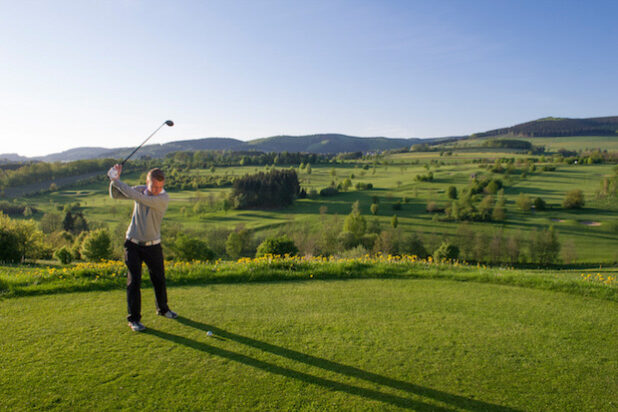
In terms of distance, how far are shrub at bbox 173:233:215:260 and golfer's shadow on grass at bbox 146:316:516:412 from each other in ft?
146

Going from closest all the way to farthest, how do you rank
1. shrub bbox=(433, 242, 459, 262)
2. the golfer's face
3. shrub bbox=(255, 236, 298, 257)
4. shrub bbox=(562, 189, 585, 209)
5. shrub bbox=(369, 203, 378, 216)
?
the golfer's face, shrub bbox=(255, 236, 298, 257), shrub bbox=(433, 242, 459, 262), shrub bbox=(562, 189, 585, 209), shrub bbox=(369, 203, 378, 216)

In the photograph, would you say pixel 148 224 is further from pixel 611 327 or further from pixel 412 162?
pixel 412 162

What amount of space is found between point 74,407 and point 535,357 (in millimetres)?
5938

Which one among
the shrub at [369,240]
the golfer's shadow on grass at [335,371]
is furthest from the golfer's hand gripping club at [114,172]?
the shrub at [369,240]

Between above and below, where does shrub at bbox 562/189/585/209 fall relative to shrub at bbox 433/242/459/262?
above

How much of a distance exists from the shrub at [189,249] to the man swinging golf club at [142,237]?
143ft

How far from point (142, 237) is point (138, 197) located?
28.7 inches

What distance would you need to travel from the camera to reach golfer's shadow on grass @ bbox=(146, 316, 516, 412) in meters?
3.93

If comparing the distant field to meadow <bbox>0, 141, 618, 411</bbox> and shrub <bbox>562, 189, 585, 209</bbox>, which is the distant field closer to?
shrub <bbox>562, 189, 585, 209</bbox>

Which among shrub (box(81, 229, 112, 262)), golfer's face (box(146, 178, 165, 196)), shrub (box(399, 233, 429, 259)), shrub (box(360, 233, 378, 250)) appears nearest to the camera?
golfer's face (box(146, 178, 165, 196))

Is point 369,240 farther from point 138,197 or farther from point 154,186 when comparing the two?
point 138,197

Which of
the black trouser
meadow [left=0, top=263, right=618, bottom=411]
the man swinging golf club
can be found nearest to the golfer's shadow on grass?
meadow [left=0, top=263, right=618, bottom=411]

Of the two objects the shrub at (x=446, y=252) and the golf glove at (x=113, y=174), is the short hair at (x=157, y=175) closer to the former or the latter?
the golf glove at (x=113, y=174)

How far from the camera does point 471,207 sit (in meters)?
84.2
